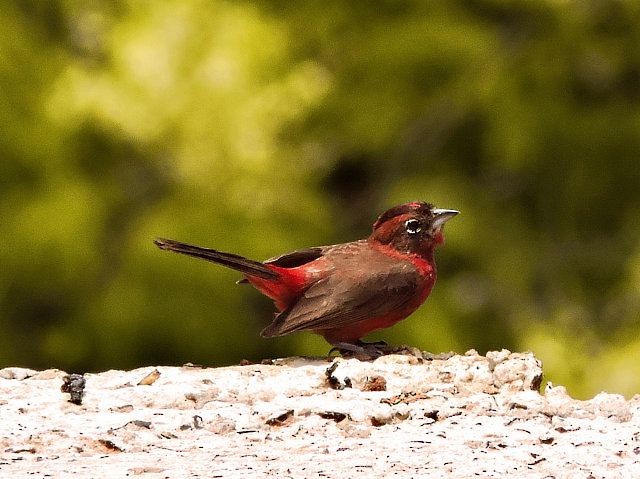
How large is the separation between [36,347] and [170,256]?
1009mm

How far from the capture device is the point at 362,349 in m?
4.51

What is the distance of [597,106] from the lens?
10883mm

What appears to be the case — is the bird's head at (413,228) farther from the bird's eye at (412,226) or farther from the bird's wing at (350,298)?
the bird's wing at (350,298)

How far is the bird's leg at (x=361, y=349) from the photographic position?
4446 mm

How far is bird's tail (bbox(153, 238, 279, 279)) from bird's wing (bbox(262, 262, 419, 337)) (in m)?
0.15

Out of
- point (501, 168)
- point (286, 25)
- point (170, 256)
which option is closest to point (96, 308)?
point (170, 256)

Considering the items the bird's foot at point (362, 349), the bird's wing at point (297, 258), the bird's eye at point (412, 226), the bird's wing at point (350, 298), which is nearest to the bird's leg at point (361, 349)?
the bird's foot at point (362, 349)

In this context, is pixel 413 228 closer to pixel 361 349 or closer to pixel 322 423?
pixel 361 349

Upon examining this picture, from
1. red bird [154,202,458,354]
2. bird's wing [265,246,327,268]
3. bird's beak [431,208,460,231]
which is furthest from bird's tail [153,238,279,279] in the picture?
bird's beak [431,208,460,231]

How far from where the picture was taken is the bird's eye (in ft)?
15.8

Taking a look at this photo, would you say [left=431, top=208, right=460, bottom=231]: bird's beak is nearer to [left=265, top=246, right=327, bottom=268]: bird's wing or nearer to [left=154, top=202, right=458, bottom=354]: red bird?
[left=154, top=202, right=458, bottom=354]: red bird

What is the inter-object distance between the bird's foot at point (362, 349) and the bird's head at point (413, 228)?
0.38 m

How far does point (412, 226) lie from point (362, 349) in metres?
0.53

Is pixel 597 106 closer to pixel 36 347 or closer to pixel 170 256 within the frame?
pixel 170 256
